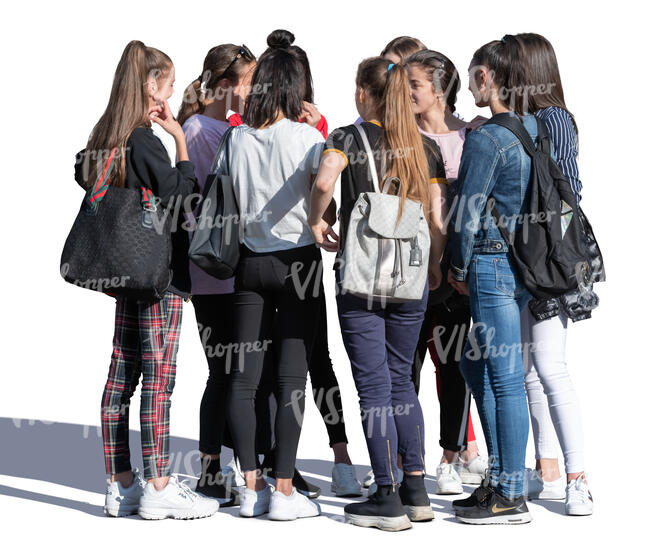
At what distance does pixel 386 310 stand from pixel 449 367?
1065 millimetres

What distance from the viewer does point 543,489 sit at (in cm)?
676

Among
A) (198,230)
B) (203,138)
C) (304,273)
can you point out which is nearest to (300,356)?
(304,273)

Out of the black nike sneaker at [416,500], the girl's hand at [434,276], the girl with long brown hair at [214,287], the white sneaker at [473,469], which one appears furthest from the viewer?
the white sneaker at [473,469]

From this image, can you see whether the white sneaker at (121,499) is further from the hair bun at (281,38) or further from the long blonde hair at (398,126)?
the hair bun at (281,38)

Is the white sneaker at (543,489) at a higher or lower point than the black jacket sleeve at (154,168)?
lower

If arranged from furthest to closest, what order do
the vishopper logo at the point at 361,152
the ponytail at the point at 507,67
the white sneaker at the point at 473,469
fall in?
the white sneaker at the point at 473,469, the ponytail at the point at 507,67, the vishopper logo at the point at 361,152

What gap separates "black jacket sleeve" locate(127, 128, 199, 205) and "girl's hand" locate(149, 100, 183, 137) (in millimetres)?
172

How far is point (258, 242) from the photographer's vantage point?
6133 millimetres

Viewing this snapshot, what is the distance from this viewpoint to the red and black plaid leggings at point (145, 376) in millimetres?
6195

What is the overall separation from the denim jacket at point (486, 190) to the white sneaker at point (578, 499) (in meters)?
1.40

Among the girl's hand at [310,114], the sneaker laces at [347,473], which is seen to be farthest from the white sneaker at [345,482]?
the girl's hand at [310,114]

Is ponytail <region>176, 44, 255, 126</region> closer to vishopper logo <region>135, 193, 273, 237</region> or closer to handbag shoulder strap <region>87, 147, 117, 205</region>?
vishopper logo <region>135, 193, 273, 237</region>

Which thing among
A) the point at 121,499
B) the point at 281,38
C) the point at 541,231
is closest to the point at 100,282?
the point at 121,499

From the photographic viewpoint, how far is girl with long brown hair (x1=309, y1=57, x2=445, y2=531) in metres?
5.88
